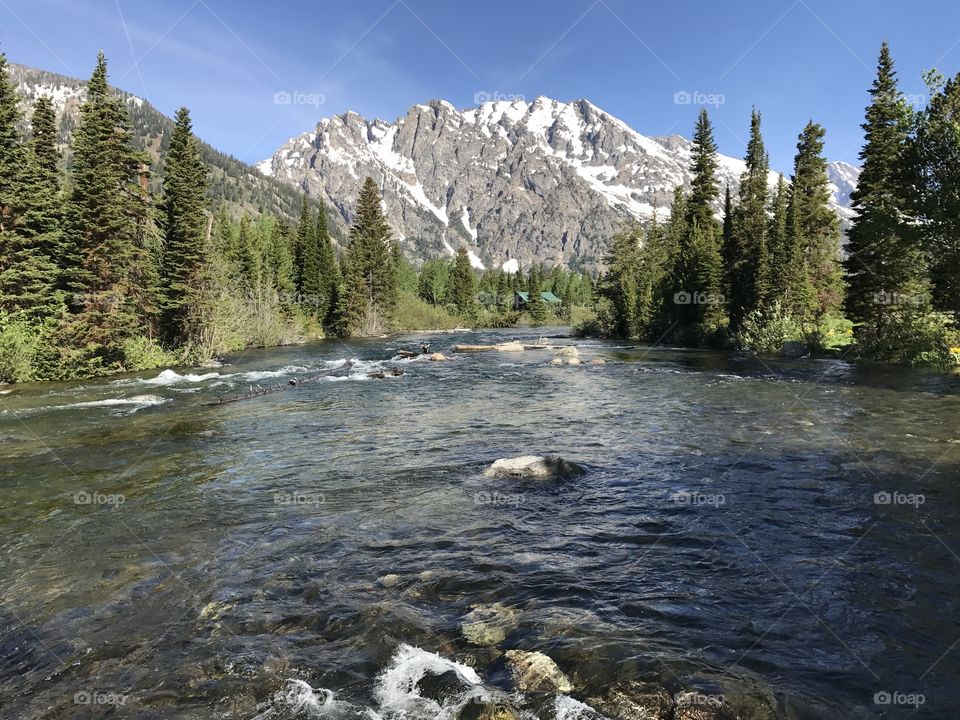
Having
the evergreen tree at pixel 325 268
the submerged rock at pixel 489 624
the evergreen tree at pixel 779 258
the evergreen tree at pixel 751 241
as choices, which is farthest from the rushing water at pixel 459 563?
the evergreen tree at pixel 325 268

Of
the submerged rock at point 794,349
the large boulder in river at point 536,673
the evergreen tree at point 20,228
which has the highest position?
the evergreen tree at point 20,228

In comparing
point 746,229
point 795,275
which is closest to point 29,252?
point 795,275

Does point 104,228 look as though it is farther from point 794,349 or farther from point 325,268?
point 325,268

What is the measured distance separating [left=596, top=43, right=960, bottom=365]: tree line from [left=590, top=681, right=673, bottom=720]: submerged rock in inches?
1222

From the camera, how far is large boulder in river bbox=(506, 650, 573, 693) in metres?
5.16

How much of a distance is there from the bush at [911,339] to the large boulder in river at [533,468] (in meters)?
27.2

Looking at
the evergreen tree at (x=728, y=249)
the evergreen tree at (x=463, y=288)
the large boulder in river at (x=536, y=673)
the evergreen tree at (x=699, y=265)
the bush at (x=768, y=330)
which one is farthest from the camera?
the evergreen tree at (x=463, y=288)

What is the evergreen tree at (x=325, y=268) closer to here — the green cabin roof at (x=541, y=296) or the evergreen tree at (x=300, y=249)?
the evergreen tree at (x=300, y=249)

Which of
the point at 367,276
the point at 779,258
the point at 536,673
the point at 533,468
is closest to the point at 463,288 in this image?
the point at 367,276

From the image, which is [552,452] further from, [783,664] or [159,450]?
[159,450]

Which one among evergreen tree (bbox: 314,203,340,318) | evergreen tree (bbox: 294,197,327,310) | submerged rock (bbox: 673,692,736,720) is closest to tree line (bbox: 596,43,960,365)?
submerged rock (bbox: 673,692,736,720)

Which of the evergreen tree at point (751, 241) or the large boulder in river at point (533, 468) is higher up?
the evergreen tree at point (751, 241)

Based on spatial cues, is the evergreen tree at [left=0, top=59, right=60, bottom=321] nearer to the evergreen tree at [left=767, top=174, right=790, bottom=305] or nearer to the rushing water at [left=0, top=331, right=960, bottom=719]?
the rushing water at [left=0, top=331, right=960, bottom=719]

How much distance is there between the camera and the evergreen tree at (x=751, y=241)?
51594 millimetres
